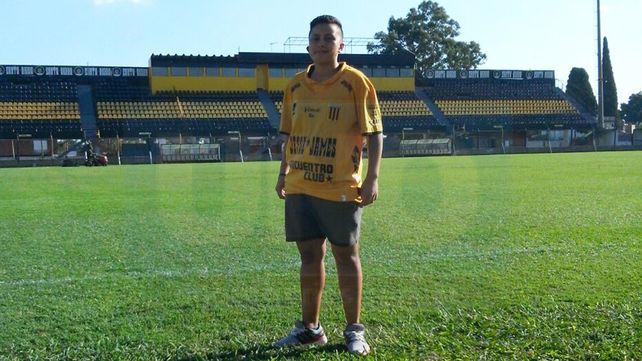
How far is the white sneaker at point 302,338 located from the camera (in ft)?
11.0

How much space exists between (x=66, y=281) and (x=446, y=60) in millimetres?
62505

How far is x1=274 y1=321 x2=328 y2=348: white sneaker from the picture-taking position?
3.36 meters

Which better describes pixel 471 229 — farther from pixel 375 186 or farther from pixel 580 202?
pixel 375 186

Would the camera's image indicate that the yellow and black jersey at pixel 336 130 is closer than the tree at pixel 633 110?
Yes

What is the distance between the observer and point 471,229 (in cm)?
702

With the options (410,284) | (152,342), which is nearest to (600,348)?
(410,284)

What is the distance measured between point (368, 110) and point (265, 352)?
1.23m

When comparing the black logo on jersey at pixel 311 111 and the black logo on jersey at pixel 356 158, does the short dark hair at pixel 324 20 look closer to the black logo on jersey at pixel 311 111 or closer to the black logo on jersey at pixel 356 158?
the black logo on jersey at pixel 311 111

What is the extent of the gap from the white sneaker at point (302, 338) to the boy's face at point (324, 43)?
129 cm

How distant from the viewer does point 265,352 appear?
129 inches

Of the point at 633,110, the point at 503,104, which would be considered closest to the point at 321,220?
the point at 503,104

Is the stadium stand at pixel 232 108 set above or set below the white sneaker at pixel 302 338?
above

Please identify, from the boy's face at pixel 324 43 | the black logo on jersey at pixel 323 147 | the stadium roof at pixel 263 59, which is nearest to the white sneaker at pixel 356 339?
the black logo on jersey at pixel 323 147

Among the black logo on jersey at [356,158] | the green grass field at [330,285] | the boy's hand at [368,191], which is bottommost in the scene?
the green grass field at [330,285]
